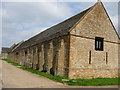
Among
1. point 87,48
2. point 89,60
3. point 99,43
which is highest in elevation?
point 99,43

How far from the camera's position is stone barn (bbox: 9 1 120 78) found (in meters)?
16.2

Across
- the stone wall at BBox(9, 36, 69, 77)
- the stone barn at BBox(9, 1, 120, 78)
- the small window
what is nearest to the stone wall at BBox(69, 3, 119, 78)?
the stone barn at BBox(9, 1, 120, 78)

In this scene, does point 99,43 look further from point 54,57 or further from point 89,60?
point 54,57

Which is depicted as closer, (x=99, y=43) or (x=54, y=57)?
(x=99, y=43)

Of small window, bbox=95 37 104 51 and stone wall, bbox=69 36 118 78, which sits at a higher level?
small window, bbox=95 37 104 51

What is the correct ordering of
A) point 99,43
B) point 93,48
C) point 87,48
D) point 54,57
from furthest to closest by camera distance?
point 54,57 → point 99,43 → point 93,48 → point 87,48

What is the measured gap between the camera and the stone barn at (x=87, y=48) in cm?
1619

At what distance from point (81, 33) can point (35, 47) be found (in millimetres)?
13482

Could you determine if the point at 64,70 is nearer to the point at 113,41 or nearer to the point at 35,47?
the point at 113,41

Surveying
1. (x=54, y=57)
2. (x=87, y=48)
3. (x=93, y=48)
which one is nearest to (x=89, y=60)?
(x=87, y=48)

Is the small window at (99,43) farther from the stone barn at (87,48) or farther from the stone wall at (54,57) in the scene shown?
the stone wall at (54,57)

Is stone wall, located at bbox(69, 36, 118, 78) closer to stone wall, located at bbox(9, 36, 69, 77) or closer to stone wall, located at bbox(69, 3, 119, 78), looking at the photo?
stone wall, located at bbox(69, 3, 119, 78)

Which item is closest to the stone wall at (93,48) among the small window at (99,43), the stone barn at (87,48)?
the stone barn at (87,48)

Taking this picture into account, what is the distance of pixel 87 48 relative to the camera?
17266 mm
